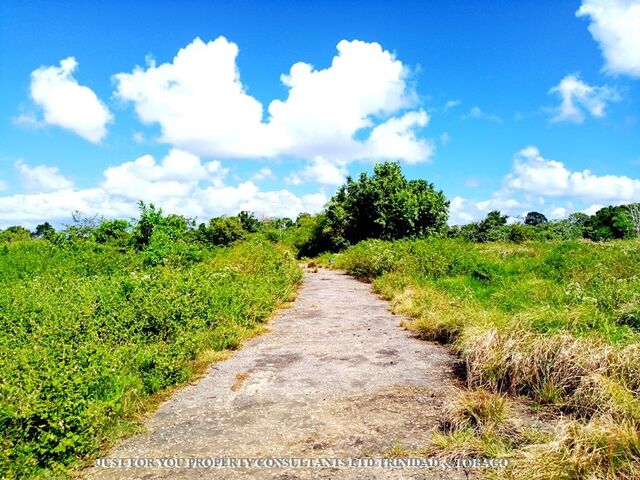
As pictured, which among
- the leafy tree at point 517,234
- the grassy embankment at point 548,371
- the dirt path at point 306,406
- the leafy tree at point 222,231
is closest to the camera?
the grassy embankment at point 548,371

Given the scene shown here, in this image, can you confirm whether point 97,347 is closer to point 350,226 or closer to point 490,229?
point 350,226

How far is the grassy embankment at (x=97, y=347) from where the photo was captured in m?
3.89

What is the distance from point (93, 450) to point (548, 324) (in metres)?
5.74

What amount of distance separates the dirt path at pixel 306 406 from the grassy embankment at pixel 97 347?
0.32 metres

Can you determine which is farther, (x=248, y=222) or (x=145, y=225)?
(x=248, y=222)

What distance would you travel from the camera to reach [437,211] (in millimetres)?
27281

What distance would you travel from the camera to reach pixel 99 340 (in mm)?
5910

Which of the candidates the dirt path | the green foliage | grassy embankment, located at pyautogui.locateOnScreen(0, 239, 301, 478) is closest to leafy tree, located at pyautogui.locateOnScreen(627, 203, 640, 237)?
the green foliage

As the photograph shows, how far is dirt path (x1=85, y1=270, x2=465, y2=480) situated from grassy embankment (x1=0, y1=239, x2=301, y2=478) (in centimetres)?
32

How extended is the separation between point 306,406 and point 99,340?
111 inches

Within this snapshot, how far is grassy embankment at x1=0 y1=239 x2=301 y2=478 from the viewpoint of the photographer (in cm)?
389

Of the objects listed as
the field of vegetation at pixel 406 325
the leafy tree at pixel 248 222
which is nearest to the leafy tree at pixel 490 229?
the leafy tree at pixel 248 222

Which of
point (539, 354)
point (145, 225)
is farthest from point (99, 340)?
point (145, 225)

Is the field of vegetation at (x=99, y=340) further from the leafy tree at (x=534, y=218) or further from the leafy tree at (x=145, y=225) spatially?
the leafy tree at (x=534, y=218)
